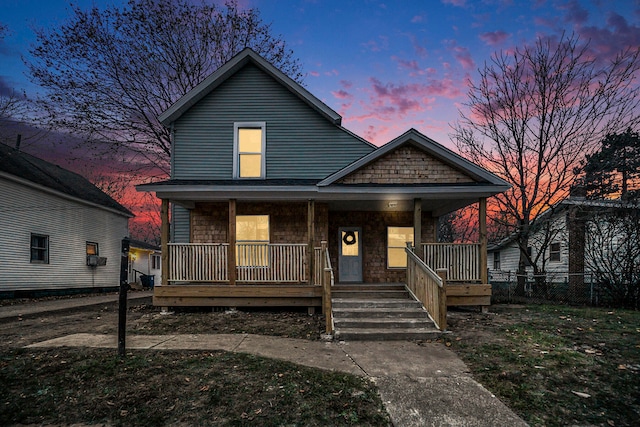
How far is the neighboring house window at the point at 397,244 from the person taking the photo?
1191 centimetres

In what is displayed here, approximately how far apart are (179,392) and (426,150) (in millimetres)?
8296

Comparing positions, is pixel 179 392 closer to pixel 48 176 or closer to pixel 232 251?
pixel 232 251

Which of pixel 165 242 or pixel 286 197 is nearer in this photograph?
pixel 165 242

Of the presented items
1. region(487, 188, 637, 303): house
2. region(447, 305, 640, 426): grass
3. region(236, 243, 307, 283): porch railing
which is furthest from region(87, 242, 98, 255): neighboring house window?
region(487, 188, 637, 303): house

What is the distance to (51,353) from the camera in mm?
5418

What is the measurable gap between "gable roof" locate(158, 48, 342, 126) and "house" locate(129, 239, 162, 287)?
54.2 ft

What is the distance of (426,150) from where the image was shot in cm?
967

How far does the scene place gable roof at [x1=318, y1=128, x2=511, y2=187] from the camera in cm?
930

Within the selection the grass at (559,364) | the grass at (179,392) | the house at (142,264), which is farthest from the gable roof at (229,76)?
the house at (142,264)

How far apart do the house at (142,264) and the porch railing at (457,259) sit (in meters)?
22.6

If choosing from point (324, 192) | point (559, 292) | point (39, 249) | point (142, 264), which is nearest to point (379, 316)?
point (324, 192)

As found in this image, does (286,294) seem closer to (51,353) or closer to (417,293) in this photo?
(417,293)

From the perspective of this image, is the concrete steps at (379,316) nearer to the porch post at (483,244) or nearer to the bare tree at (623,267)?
the porch post at (483,244)

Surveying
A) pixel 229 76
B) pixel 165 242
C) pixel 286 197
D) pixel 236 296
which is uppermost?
pixel 229 76
